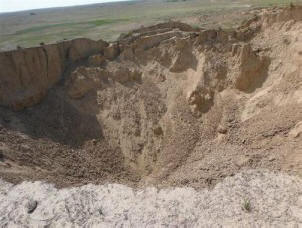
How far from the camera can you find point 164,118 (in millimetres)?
14109

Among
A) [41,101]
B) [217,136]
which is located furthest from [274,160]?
[41,101]

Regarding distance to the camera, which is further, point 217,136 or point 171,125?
point 171,125

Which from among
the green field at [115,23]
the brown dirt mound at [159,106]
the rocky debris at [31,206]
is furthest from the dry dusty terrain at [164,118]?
the green field at [115,23]

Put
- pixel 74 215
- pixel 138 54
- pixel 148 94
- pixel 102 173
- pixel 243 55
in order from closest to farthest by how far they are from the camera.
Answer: pixel 74 215, pixel 102 173, pixel 243 55, pixel 148 94, pixel 138 54

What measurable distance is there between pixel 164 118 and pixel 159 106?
0.67 m

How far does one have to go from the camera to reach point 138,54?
1636cm

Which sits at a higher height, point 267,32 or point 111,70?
point 267,32

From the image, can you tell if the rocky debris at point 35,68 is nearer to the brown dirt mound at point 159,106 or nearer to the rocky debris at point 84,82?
the brown dirt mound at point 159,106

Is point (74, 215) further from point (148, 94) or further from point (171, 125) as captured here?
point (148, 94)

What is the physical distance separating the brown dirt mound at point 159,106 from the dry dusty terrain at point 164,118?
0.14 ft

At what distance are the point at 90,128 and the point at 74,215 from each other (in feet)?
19.5

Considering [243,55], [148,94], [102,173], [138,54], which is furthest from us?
[138,54]

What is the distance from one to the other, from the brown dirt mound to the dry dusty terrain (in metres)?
0.04

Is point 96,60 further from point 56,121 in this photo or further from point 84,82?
point 56,121
